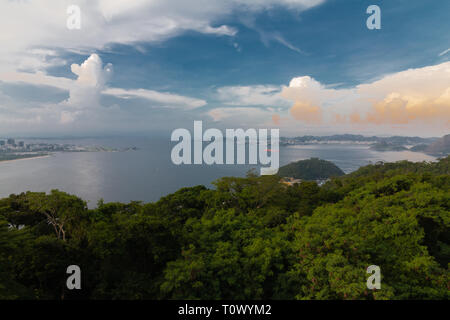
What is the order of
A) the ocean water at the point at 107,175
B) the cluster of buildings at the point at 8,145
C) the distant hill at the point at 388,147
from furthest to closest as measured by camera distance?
1. the distant hill at the point at 388,147
2. the cluster of buildings at the point at 8,145
3. the ocean water at the point at 107,175

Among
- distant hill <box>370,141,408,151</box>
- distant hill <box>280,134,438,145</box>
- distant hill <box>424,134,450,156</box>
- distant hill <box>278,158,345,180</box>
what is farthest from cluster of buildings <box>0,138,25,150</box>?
distant hill <box>370,141,408,151</box>


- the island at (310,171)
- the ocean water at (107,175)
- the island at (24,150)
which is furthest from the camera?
the island at (310,171)

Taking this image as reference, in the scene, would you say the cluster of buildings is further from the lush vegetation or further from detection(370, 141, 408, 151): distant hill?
detection(370, 141, 408, 151): distant hill

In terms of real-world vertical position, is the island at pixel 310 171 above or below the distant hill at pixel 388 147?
below

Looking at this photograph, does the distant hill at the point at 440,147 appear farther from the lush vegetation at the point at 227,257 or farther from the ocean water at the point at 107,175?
the lush vegetation at the point at 227,257

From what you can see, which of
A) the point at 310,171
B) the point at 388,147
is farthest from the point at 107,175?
the point at 388,147

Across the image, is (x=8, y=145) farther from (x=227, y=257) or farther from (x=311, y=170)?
(x=311, y=170)

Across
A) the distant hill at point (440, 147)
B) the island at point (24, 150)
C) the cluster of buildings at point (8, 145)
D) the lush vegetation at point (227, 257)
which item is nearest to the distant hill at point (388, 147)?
the distant hill at point (440, 147)

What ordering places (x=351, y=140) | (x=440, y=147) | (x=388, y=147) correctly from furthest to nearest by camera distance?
(x=351, y=140), (x=388, y=147), (x=440, y=147)

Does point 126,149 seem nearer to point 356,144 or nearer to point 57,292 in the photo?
point 57,292
